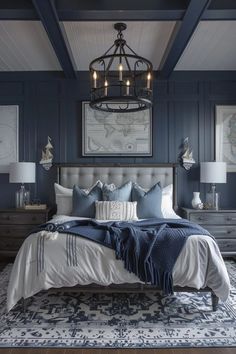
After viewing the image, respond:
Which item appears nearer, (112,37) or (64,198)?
(112,37)

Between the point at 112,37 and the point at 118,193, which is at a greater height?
the point at 112,37

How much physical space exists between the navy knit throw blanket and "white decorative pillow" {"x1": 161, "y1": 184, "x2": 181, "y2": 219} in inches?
51.8

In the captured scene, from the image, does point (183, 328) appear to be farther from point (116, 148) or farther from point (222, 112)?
point (222, 112)

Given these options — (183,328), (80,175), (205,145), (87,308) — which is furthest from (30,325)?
(205,145)

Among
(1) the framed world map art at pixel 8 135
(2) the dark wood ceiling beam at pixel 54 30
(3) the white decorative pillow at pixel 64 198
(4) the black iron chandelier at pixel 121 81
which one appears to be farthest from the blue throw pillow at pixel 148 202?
(1) the framed world map art at pixel 8 135

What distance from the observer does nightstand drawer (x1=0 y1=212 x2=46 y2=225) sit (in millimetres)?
4539

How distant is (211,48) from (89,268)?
131 inches

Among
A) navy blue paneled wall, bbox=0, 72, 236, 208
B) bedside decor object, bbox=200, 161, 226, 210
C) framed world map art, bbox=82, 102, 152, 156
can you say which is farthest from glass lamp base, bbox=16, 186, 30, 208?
bedside decor object, bbox=200, 161, 226, 210

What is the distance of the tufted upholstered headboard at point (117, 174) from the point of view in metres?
4.96

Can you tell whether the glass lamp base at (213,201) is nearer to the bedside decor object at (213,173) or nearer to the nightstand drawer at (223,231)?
the bedside decor object at (213,173)

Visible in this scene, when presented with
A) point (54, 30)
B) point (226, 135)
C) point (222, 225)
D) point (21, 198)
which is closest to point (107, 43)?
point (54, 30)

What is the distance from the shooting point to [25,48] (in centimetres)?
409

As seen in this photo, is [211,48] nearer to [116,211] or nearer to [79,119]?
→ [79,119]

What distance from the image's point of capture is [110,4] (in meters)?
2.90
